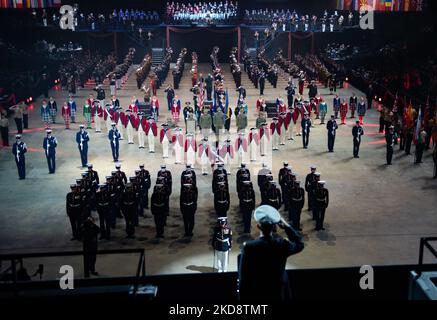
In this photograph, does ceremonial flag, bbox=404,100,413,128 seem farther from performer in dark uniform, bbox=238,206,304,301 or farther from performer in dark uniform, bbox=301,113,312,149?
performer in dark uniform, bbox=238,206,304,301

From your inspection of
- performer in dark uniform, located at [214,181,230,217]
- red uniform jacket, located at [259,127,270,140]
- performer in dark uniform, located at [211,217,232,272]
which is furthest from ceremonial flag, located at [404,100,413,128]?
performer in dark uniform, located at [211,217,232,272]

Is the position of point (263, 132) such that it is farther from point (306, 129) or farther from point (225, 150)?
A: point (225, 150)

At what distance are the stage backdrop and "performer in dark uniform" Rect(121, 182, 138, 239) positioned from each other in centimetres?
3048

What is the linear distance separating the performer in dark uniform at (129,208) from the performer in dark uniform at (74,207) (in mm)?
963

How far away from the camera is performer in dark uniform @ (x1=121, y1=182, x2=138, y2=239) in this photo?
13.0 m

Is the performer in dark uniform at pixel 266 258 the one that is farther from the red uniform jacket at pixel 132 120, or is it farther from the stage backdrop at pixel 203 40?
the stage backdrop at pixel 203 40

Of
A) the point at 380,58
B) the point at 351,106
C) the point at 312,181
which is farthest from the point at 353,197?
the point at 380,58

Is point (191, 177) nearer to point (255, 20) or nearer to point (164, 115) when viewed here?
point (164, 115)

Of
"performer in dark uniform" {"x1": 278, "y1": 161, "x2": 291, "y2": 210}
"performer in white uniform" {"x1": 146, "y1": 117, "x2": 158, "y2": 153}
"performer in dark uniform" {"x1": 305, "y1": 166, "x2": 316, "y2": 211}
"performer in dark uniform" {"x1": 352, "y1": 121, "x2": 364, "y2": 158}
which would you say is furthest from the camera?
"performer in white uniform" {"x1": 146, "y1": 117, "x2": 158, "y2": 153}

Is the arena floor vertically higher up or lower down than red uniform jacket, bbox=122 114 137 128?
lower down

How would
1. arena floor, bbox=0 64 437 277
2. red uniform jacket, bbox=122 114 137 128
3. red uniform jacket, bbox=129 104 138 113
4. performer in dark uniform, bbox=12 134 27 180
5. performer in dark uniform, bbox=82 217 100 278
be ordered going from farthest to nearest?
red uniform jacket, bbox=129 104 138 113 → red uniform jacket, bbox=122 114 137 128 → performer in dark uniform, bbox=12 134 27 180 → arena floor, bbox=0 64 437 277 → performer in dark uniform, bbox=82 217 100 278

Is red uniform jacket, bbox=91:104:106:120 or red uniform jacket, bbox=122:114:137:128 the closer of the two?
red uniform jacket, bbox=122:114:137:128

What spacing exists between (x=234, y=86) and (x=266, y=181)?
70.1 ft

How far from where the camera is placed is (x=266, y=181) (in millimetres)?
13750
